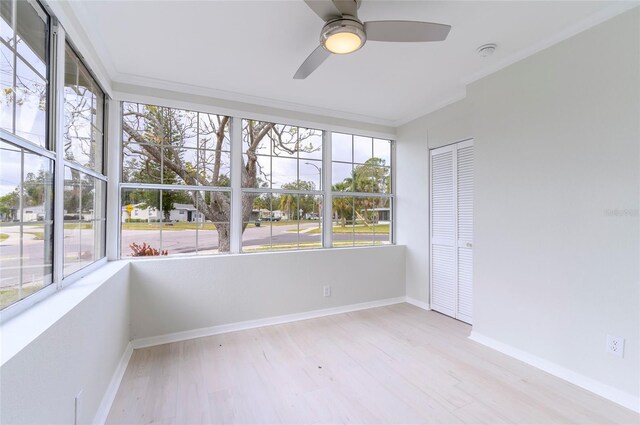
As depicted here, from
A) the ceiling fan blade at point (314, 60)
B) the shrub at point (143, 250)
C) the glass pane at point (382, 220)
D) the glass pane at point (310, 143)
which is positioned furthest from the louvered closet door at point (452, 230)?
the shrub at point (143, 250)

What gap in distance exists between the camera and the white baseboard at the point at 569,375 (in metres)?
1.86

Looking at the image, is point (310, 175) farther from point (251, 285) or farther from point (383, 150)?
point (251, 285)

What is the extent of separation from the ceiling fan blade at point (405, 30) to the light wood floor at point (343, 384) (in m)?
2.34

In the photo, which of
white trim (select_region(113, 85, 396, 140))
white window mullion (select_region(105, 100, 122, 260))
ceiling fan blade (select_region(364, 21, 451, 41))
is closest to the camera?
ceiling fan blade (select_region(364, 21, 451, 41))

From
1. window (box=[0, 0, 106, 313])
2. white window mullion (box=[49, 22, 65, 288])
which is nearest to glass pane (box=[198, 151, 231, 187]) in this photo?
window (box=[0, 0, 106, 313])

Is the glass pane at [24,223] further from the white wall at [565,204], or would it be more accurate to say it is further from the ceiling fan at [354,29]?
the white wall at [565,204]

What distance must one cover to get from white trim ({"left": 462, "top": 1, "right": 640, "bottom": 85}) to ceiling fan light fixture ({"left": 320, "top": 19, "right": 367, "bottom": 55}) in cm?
157

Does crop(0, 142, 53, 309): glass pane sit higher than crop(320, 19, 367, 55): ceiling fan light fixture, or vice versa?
crop(320, 19, 367, 55): ceiling fan light fixture

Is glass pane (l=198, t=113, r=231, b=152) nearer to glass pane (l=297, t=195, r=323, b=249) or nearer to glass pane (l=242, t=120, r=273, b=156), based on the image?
glass pane (l=242, t=120, r=273, b=156)

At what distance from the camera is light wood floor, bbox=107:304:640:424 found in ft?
5.86

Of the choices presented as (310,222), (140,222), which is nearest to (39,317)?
(140,222)

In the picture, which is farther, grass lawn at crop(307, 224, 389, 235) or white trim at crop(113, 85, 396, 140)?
grass lawn at crop(307, 224, 389, 235)

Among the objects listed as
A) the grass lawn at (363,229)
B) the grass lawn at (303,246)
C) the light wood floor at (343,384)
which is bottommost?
the light wood floor at (343,384)

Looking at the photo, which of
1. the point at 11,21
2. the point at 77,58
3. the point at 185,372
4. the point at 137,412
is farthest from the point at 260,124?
the point at 137,412
